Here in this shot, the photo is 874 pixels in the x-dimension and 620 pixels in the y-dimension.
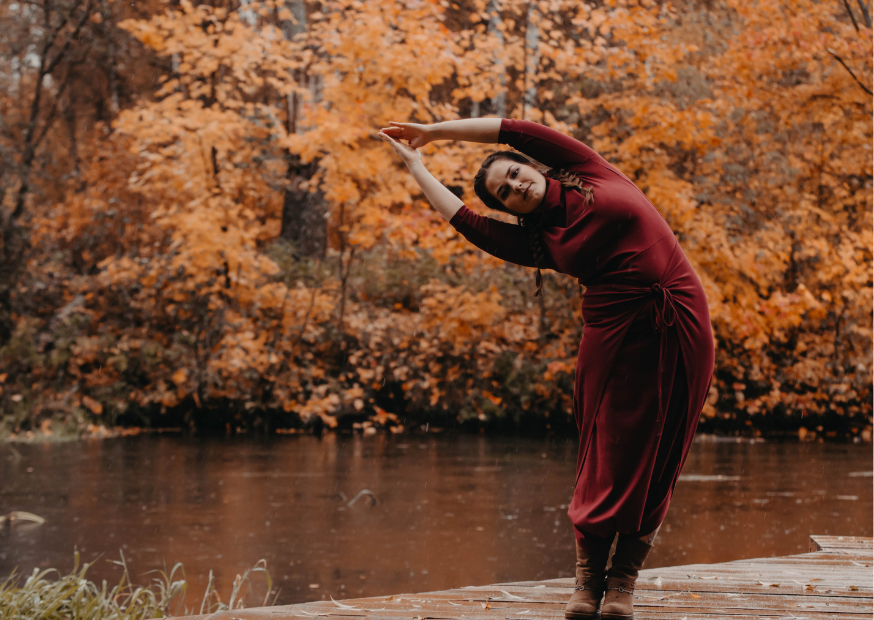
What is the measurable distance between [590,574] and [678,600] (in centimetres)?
55

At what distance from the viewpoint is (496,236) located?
2859 mm

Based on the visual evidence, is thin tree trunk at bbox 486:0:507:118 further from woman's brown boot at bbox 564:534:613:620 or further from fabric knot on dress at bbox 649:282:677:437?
woman's brown boot at bbox 564:534:613:620

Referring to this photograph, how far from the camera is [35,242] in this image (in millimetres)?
12500

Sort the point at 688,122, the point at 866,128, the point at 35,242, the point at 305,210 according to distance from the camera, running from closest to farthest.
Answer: the point at 688,122 < the point at 866,128 < the point at 35,242 < the point at 305,210

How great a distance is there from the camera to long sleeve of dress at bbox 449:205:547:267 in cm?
283

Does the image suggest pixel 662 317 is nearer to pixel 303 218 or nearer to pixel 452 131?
pixel 452 131

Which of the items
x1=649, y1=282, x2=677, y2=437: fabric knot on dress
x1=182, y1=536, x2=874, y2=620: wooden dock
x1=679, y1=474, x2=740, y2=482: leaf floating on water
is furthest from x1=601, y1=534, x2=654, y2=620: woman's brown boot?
x1=679, y1=474, x2=740, y2=482: leaf floating on water

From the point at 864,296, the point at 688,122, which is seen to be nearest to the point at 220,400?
the point at 688,122

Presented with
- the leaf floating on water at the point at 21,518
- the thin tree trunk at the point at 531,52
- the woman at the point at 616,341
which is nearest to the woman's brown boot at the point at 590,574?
the woman at the point at 616,341

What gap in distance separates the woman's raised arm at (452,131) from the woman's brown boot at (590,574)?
1387 millimetres

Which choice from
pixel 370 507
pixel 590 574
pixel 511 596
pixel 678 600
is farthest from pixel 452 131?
pixel 370 507

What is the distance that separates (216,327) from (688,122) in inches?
270

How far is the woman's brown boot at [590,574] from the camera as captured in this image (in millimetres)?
2697

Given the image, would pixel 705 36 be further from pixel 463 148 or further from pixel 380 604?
pixel 380 604
